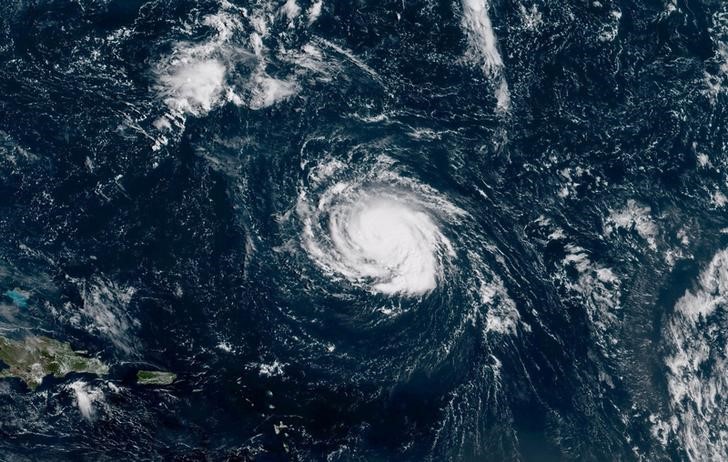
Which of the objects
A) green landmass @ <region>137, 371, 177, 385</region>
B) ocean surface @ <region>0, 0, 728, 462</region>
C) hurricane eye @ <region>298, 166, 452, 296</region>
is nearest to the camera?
green landmass @ <region>137, 371, 177, 385</region>

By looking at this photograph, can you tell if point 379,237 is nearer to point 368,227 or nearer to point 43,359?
point 368,227

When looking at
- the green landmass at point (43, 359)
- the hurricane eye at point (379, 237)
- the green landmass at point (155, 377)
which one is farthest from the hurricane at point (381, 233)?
the green landmass at point (43, 359)

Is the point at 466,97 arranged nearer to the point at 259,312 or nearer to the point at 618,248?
the point at 618,248

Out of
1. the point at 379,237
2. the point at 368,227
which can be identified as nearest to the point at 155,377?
the point at 368,227

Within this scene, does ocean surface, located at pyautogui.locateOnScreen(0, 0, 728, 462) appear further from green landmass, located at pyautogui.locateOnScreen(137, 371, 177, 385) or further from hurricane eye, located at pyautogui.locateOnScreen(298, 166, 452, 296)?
green landmass, located at pyautogui.locateOnScreen(137, 371, 177, 385)

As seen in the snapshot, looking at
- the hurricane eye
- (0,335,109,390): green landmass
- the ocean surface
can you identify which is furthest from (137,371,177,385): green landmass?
the hurricane eye

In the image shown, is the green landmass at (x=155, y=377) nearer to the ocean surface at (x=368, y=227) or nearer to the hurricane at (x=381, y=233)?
the ocean surface at (x=368, y=227)
